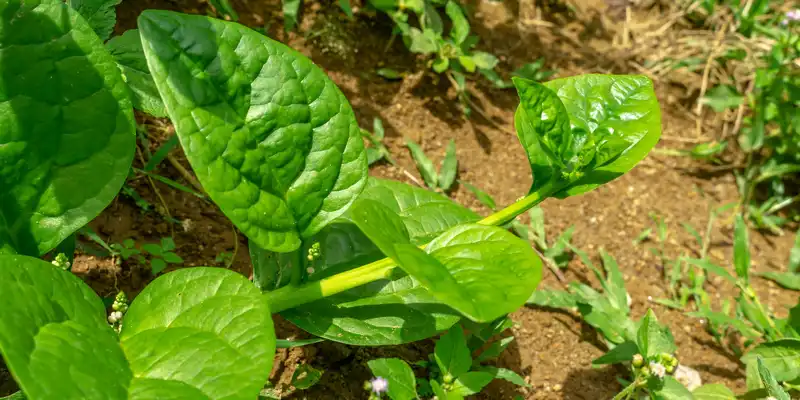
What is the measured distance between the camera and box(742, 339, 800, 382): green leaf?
6.73 ft

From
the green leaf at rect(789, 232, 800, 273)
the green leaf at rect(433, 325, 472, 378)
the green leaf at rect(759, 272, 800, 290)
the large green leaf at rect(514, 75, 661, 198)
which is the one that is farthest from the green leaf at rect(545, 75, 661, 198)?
the green leaf at rect(789, 232, 800, 273)

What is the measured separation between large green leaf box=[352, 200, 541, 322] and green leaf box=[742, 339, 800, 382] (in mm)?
1143

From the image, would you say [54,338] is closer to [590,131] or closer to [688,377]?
[590,131]

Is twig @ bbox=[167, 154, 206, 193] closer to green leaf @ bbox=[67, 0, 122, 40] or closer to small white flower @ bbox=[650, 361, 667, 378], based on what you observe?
green leaf @ bbox=[67, 0, 122, 40]

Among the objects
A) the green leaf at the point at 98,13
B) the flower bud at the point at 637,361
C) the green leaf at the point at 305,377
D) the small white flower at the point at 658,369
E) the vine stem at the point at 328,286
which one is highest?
the green leaf at the point at 98,13

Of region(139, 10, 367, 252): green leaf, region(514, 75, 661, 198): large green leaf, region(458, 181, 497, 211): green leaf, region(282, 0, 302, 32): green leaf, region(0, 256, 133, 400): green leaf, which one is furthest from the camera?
region(282, 0, 302, 32): green leaf

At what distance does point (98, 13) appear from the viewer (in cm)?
162

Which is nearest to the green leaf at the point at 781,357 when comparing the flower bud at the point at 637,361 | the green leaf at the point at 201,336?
the flower bud at the point at 637,361

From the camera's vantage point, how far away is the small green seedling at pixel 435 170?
2.60 m

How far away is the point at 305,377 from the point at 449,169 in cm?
116

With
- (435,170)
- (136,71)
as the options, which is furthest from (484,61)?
(136,71)

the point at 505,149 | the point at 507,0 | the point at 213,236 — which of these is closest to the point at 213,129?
the point at 213,236

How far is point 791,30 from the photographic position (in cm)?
344

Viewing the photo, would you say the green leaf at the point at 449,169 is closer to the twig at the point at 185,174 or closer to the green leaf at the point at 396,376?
the twig at the point at 185,174
